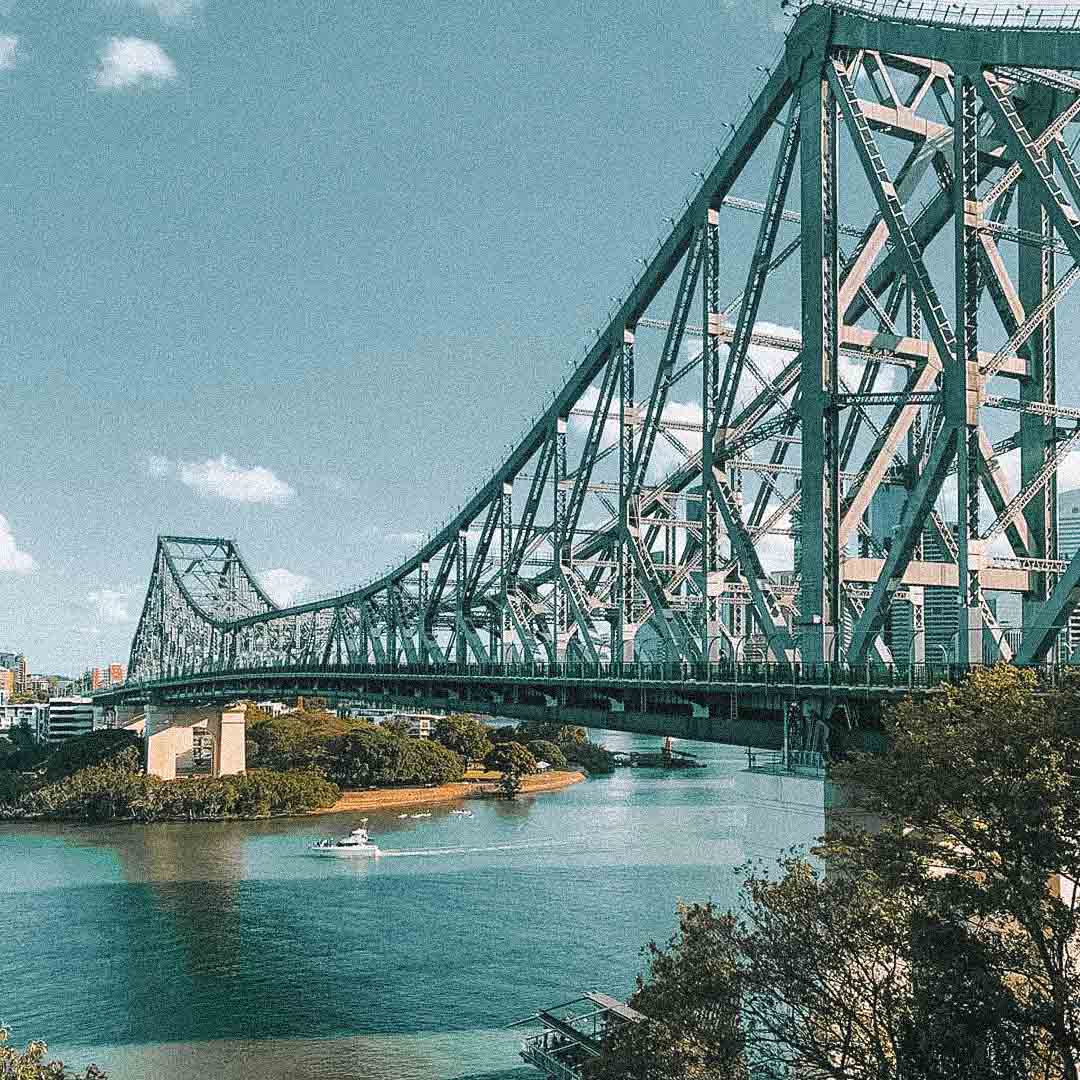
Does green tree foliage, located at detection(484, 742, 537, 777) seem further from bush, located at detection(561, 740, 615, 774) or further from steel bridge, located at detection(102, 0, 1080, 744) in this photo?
steel bridge, located at detection(102, 0, 1080, 744)

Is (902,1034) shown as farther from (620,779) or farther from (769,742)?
(620,779)

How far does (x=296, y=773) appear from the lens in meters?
92.2

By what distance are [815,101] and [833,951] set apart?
2633 centimetres

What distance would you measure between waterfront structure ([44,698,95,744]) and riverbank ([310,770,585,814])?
209 feet

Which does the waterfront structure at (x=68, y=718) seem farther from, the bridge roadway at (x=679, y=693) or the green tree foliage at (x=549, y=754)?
the bridge roadway at (x=679, y=693)

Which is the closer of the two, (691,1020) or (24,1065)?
(691,1020)

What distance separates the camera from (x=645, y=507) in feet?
154

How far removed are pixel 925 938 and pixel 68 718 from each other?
147354 millimetres

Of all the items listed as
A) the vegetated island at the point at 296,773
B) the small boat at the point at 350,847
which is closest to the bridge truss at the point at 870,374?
the small boat at the point at 350,847

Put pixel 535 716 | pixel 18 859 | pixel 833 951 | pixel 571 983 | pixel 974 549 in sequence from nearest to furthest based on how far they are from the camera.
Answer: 1. pixel 833 951
2. pixel 974 549
3. pixel 571 983
4. pixel 535 716
5. pixel 18 859

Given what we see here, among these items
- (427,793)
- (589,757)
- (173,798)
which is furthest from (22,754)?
(589,757)

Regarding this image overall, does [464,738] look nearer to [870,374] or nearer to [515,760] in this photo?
[515,760]

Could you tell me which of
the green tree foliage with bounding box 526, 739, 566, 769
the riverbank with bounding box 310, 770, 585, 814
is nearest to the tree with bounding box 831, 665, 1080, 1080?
the riverbank with bounding box 310, 770, 585, 814

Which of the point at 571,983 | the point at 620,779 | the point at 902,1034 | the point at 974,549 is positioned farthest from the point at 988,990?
the point at 620,779
